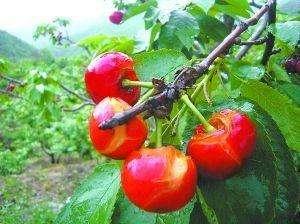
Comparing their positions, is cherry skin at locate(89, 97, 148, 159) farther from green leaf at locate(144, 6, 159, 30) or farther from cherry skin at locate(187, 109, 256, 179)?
green leaf at locate(144, 6, 159, 30)

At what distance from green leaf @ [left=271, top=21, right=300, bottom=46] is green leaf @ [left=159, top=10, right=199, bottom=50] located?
280 mm

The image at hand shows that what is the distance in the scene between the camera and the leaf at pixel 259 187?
0.90m

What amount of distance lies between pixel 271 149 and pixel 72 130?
45.4 ft

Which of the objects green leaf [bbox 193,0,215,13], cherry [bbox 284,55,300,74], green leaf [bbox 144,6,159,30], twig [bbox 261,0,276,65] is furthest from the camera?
cherry [bbox 284,55,300,74]

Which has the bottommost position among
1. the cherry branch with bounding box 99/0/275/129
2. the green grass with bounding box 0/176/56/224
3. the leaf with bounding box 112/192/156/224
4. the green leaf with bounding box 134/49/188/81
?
the green grass with bounding box 0/176/56/224

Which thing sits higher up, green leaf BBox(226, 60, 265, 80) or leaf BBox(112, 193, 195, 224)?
green leaf BBox(226, 60, 265, 80)

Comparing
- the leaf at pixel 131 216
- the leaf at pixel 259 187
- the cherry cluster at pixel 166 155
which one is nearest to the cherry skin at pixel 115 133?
the cherry cluster at pixel 166 155

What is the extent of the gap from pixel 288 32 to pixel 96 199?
2.19ft

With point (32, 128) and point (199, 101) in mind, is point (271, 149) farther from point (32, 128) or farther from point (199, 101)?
point (32, 128)

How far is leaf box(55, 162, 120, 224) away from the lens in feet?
3.22

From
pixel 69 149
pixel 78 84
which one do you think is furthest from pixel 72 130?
pixel 78 84

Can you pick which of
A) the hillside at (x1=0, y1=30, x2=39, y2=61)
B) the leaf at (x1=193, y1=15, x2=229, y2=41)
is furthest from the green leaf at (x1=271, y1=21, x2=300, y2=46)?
the hillside at (x1=0, y1=30, x2=39, y2=61)

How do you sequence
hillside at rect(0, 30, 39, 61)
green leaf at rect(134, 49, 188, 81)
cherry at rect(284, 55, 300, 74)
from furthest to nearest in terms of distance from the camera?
hillside at rect(0, 30, 39, 61), cherry at rect(284, 55, 300, 74), green leaf at rect(134, 49, 188, 81)

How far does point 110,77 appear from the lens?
0.86 meters
